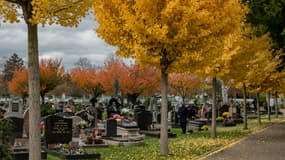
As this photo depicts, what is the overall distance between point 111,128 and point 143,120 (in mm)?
5695

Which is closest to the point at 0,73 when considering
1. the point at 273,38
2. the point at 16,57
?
the point at 16,57

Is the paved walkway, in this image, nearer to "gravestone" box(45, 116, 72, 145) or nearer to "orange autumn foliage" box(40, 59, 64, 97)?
"gravestone" box(45, 116, 72, 145)

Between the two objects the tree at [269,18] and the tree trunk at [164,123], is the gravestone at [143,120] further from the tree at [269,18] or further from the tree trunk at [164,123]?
the tree trunk at [164,123]

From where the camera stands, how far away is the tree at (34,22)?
9.11 meters

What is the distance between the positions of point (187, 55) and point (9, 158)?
8122mm

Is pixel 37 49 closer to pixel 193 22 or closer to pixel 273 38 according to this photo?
pixel 193 22

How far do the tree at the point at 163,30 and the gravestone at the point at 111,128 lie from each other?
5821mm

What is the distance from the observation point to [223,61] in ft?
74.7

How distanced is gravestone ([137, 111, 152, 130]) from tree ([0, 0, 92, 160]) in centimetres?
1828

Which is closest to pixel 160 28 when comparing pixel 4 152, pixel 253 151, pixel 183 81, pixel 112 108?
pixel 253 151

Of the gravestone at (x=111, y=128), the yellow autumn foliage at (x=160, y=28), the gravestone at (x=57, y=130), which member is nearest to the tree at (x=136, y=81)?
the gravestone at (x=111, y=128)

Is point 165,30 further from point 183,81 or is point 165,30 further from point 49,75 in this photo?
point 183,81

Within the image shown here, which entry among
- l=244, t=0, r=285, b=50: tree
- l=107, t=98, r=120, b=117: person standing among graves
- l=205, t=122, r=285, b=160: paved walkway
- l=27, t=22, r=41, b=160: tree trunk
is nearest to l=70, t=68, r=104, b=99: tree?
l=107, t=98, r=120, b=117: person standing among graves

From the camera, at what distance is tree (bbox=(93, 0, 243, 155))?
15234 mm
